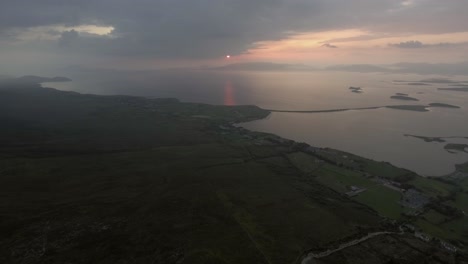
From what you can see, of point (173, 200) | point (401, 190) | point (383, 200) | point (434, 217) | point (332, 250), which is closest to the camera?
point (332, 250)

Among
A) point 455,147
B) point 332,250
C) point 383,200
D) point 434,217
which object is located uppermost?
point 455,147

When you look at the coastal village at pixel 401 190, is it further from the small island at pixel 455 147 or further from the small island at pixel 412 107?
the small island at pixel 412 107

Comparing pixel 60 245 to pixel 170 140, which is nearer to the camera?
pixel 60 245

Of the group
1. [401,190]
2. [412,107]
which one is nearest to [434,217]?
[401,190]

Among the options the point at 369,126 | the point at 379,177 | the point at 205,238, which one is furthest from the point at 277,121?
the point at 205,238

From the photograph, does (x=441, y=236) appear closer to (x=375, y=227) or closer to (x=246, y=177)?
(x=375, y=227)

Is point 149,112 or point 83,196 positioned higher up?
point 149,112

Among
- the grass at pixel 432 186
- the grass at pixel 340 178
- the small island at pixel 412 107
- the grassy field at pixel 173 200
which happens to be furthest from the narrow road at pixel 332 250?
the small island at pixel 412 107

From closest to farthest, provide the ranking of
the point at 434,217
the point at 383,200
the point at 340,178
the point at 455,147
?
the point at 434,217 → the point at 383,200 → the point at 340,178 → the point at 455,147

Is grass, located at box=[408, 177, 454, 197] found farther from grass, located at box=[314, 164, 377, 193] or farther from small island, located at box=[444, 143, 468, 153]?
small island, located at box=[444, 143, 468, 153]


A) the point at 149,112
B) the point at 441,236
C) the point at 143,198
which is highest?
the point at 149,112

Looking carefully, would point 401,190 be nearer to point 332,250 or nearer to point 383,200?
point 383,200
